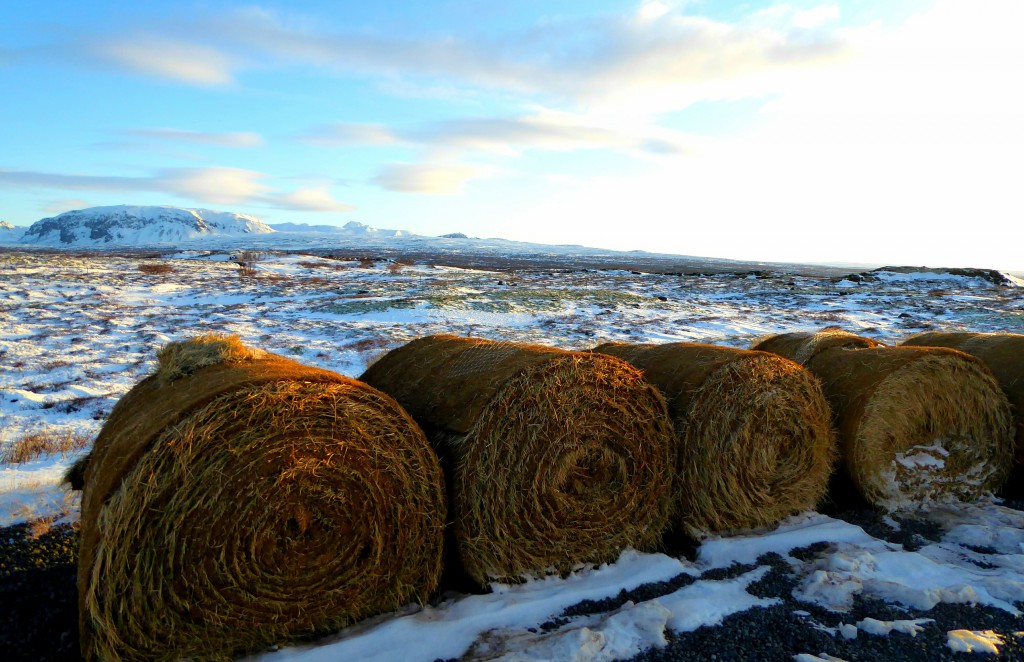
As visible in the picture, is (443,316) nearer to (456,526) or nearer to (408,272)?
(456,526)

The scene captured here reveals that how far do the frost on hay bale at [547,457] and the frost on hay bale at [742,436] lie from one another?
337mm

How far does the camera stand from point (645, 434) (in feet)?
16.6

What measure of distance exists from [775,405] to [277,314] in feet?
64.4

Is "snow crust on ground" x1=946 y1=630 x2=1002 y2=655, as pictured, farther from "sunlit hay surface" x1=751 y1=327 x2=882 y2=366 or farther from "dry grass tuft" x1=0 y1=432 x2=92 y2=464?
"dry grass tuft" x1=0 y1=432 x2=92 y2=464

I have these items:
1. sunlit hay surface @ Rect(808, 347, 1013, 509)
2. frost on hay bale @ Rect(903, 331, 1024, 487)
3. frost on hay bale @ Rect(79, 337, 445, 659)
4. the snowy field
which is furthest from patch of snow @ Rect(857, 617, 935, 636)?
frost on hay bale @ Rect(903, 331, 1024, 487)

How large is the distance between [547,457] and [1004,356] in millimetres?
6138

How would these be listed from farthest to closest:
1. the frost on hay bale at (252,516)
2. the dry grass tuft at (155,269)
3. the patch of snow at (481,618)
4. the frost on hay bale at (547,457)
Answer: the dry grass tuft at (155,269)
the frost on hay bale at (547,457)
the patch of snow at (481,618)
the frost on hay bale at (252,516)

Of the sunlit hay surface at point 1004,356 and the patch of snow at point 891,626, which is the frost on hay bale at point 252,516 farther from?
the sunlit hay surface at point 1004,356

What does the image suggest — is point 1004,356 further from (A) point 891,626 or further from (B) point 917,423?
(A) point 891,626

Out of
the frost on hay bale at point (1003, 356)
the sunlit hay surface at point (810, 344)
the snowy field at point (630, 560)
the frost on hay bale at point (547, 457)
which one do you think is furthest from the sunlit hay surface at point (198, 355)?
the frost on hay bale at point (1003, 356)

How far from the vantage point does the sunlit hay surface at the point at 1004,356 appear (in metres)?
6.66

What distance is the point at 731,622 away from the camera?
4.04 metres

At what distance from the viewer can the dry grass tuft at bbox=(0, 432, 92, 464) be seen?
7090 millimetres

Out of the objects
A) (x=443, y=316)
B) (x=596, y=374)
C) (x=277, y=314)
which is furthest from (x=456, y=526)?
(x=277, y=314)
